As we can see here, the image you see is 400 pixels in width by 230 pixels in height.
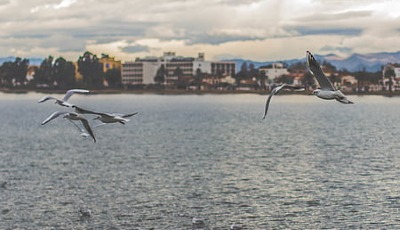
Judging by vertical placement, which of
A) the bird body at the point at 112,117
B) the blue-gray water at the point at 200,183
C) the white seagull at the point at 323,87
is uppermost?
the white seagull at the point at 323,87

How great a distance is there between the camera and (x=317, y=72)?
12602 millimetres

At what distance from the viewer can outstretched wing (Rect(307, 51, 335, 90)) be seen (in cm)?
1222

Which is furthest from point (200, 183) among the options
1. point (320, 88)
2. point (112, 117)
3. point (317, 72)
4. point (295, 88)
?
point (295, 88)

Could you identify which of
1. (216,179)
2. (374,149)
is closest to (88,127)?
(216,179)

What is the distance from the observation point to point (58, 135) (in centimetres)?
9788

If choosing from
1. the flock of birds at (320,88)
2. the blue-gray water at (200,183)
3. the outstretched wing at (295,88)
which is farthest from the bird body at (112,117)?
the blue-gray water at (200,183)

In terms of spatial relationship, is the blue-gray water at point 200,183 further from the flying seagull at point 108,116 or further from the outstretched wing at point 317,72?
the outstretched wing at point 317,72

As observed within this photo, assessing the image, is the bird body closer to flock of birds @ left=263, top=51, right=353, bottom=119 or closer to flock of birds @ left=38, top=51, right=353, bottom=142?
flock of birds @ left=38, top=51, right=353, bottom=142

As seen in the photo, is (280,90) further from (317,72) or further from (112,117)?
(112,117)

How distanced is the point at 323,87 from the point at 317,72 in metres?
0.75

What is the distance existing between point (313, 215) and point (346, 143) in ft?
160

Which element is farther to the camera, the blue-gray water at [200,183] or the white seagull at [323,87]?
the blue-gray water at [200,183]

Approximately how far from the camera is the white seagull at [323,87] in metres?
12.4

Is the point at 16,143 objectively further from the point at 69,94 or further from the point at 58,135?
the point at 69,94
